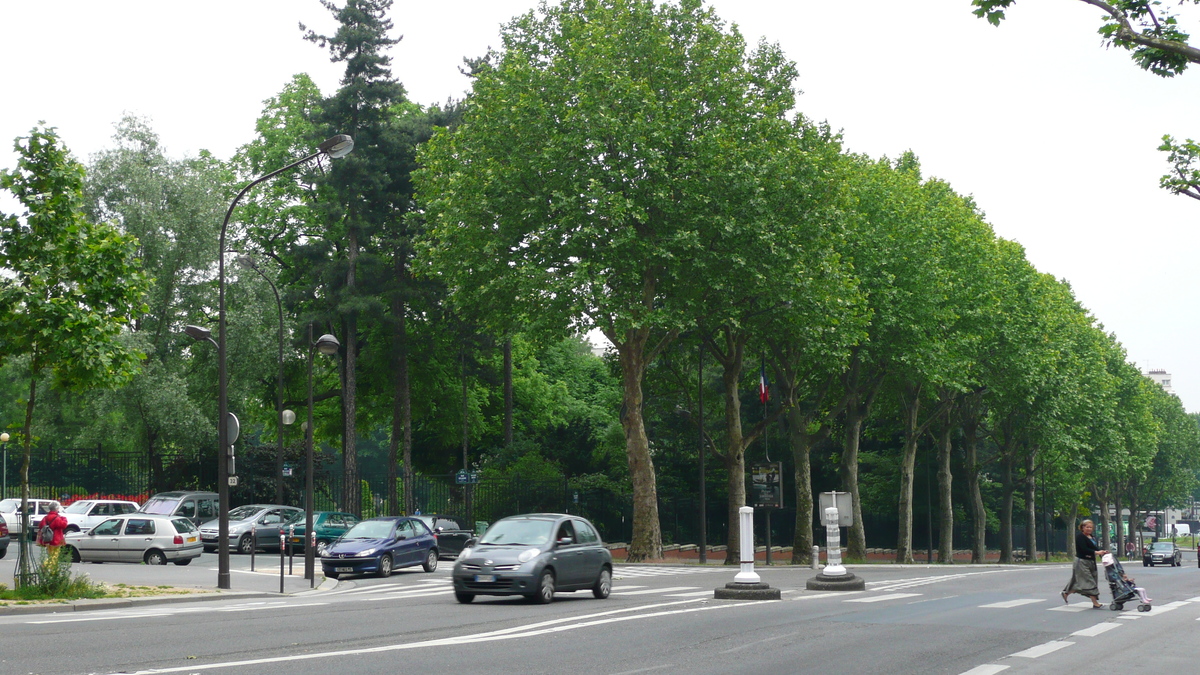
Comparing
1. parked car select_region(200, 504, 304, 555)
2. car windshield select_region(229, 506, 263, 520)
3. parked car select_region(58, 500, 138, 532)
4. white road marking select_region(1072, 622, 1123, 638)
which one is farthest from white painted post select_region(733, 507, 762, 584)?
parked car select_region(58, 500, 138, 532)

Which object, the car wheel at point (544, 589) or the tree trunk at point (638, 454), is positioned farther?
the tree trunk at point (638, 454)

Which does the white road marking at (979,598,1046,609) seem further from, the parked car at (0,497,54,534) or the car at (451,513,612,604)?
the parked car at (0,497,54,534)

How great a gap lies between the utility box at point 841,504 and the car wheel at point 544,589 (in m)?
6.39

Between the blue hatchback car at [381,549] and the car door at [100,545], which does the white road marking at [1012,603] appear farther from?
the car door at [100,545]

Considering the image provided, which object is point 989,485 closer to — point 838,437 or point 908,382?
point 838,437

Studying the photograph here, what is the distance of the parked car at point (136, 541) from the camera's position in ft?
105

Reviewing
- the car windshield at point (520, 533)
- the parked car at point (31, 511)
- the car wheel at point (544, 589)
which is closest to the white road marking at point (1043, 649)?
the car wheel at point (544, 589)

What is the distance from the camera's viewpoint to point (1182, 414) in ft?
302

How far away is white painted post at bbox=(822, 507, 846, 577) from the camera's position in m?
22.8

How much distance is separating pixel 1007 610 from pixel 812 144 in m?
22.6

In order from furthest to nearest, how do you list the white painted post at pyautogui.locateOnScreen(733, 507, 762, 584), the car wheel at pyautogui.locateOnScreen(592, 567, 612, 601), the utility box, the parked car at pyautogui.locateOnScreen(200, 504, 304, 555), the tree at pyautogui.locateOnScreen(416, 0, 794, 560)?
the parked car at pyautogui.locateOnScreen(200, 504, 304, 555), the tree at pyautogui.locateOnScreen(416, 0, 794, 560), the utility box, the car wheel at pyautogui.locateOnScreen(592, 567, 612, 601), the white painted post at pyautogui.locateOnScreen(733, 507, 762, 584)

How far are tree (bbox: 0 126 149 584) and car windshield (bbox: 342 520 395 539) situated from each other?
10.5 meters

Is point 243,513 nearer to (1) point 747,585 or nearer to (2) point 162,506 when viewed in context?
(2) point 162,506

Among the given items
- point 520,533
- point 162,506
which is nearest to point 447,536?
point 162,506
